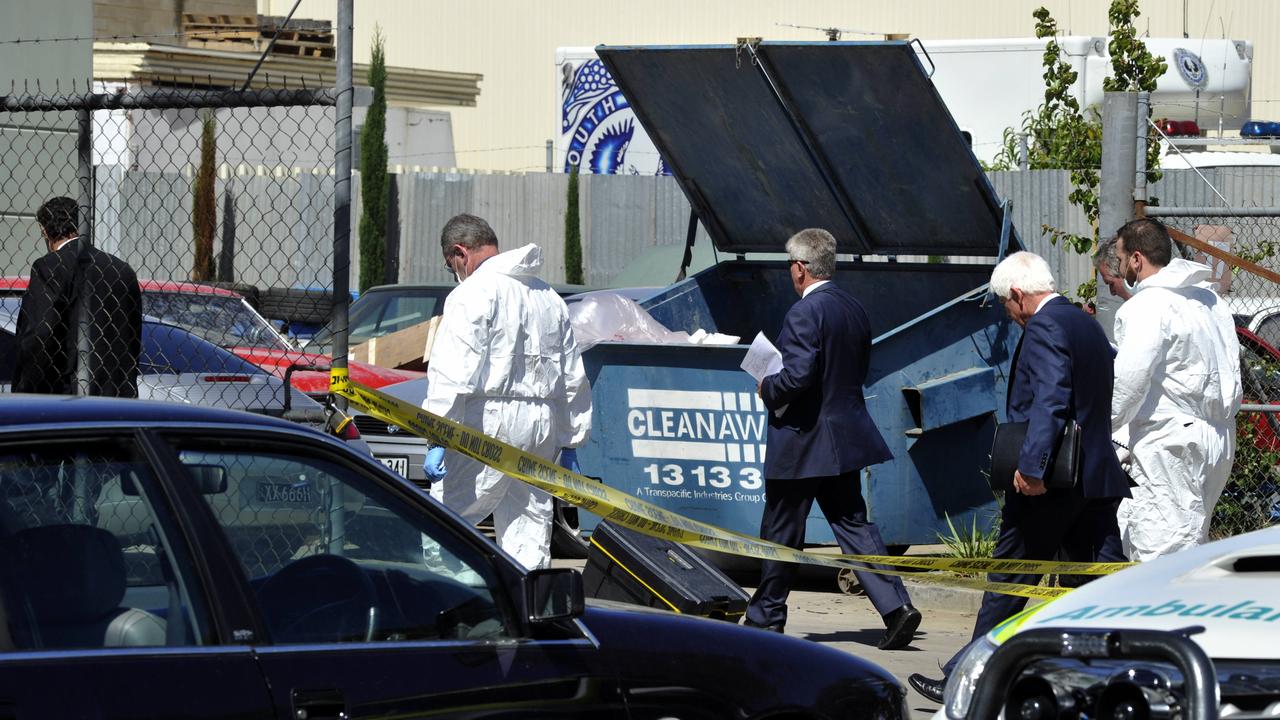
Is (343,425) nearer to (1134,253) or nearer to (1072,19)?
(1134,253)

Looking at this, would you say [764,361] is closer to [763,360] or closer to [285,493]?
[763,360]

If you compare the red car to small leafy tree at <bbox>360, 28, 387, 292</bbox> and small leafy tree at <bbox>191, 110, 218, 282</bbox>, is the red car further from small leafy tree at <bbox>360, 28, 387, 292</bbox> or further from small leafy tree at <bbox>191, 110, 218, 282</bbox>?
small leafy tree at <bbox>191, 110, 218, 282</bbox>

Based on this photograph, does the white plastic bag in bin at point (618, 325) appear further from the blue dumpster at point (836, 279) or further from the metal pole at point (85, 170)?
the metal pole at point (85, 170)

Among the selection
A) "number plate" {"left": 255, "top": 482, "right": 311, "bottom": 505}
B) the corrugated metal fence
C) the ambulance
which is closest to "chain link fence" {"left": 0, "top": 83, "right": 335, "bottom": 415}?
"number plate" {"left": 255, "top": 482, "right": 311, "bottom": 505}

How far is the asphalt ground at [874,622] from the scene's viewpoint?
7555 millimetres

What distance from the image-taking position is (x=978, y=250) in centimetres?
1023

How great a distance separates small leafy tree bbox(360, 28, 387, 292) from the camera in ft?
81.5

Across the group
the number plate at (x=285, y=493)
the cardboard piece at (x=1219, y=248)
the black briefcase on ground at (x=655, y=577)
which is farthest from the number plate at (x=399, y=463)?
the number plate at (x=285, y=493)

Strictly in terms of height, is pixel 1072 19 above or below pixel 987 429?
above

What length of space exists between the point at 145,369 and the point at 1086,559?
16.6ft

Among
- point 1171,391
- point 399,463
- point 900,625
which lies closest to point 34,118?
point 399,463

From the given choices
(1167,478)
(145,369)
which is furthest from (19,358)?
(1167,478)

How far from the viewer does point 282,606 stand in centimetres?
360

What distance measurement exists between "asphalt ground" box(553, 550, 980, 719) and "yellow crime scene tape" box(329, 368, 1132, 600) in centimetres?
72
